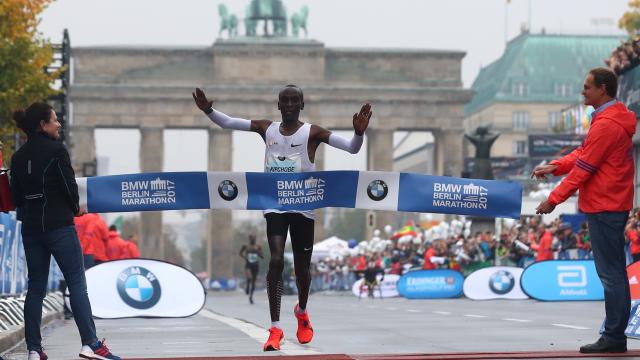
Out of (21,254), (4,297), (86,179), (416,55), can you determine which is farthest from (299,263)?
(416,55)

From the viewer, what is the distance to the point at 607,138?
A: 1072 centimetres

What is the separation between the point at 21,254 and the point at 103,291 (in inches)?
47.8

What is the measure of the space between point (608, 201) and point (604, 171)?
8.0 inches

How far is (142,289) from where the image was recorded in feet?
62.7

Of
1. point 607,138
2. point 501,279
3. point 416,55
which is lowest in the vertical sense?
point 501,279

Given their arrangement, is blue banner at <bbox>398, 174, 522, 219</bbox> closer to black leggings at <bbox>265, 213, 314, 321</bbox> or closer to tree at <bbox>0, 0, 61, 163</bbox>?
black leggings at <bbox>265, 213, 314, 321</bbox>

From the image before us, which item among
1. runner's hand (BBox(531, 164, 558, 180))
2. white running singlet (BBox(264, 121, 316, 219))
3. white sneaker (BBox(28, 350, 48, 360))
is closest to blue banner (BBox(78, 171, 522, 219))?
white running singlet (BBox(264, 121, 316, 219))

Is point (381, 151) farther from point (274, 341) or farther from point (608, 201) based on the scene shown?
point (608, 201)

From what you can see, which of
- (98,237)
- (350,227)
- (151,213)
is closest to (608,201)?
(98,237)

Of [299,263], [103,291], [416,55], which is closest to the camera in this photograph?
[299,263]

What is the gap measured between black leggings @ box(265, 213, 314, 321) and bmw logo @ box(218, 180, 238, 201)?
1.86ft

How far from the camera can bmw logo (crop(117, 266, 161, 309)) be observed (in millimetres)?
18859

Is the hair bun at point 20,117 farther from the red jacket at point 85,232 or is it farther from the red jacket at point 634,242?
the red jacket at point 634,242

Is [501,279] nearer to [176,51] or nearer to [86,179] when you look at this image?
[86,179]
